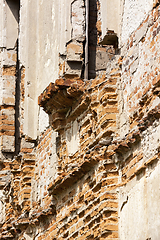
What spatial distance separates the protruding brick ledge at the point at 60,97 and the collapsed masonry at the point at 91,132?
0.5 inches

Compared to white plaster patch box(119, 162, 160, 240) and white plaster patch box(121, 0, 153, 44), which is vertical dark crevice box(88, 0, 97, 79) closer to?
white plaster patch box(121, 0, 153, 44)

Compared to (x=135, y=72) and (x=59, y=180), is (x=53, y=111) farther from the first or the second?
(x=135, y=72)

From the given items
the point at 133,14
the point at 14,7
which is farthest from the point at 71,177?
the point at 14,7

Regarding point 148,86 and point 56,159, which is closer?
point 148,86

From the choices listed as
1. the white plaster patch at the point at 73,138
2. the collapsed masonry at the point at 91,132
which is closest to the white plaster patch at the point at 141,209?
the collapsed masonry at the point at 91,132

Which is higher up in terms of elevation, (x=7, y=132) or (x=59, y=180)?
(x=7, y=132)

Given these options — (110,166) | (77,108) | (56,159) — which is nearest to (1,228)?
(56,159)

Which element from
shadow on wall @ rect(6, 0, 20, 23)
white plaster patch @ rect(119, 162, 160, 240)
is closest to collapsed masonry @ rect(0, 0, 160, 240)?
white plaster patch @ rect(119, 162, 160, 240)

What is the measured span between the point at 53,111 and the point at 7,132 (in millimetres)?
Result: 3994

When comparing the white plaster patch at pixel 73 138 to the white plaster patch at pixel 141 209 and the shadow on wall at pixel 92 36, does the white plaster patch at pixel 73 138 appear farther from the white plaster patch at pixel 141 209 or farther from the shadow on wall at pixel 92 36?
the white plaster patch at pixel 141 209

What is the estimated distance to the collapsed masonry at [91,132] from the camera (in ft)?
19.9

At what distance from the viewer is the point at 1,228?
11086 mm

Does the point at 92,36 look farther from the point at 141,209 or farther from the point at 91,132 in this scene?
the point at 141,209

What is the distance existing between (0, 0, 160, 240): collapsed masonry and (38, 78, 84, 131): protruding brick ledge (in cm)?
1
